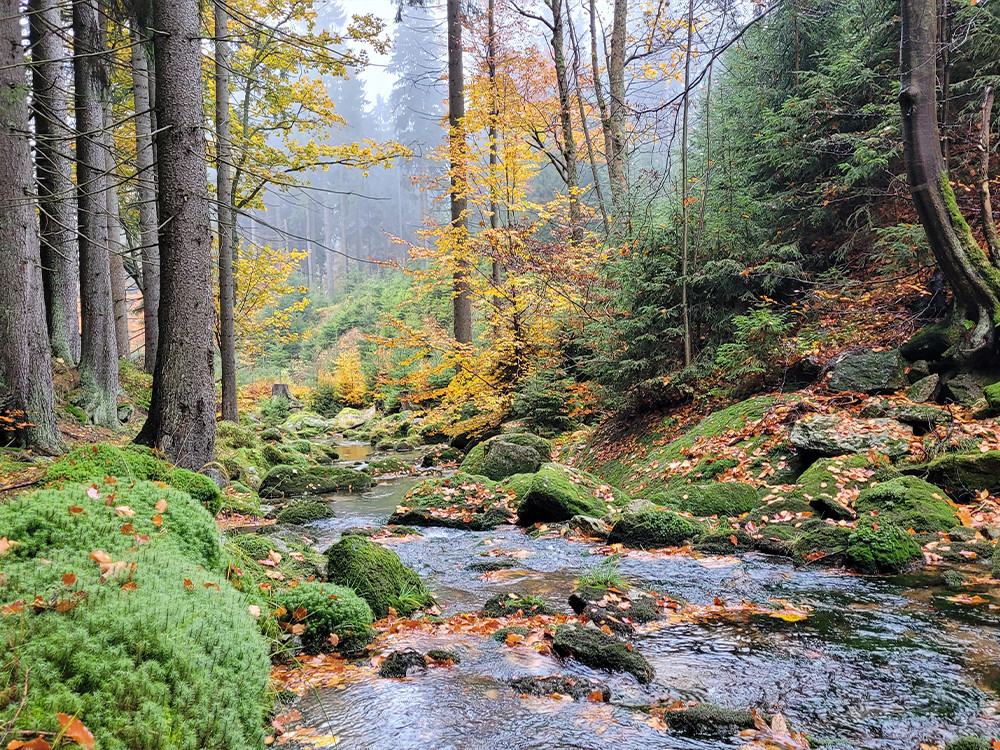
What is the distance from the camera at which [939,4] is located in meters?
8.14

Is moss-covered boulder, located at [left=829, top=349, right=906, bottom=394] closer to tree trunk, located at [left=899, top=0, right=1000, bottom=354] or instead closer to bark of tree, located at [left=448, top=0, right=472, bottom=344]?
tree trunk, located at [left=899, top=0, right=1000, bottom=354]

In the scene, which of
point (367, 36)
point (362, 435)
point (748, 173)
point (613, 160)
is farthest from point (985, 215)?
point (362, 435)

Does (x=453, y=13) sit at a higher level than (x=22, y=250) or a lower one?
higher

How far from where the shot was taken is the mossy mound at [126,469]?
4094 mm

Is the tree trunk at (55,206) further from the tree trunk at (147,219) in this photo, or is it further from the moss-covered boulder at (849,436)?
the moss-covered boulder at (849,436)

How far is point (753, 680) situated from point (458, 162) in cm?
1258

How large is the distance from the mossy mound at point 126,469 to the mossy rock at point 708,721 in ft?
10.8

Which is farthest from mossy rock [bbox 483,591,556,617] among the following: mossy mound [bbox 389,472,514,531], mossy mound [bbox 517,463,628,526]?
mossy mound [bbox 389,472,514,531]

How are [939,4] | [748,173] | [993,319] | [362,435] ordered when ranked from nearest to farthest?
1. [993,319]
2. [939,4]
3. [748,173]
4. [362,435]

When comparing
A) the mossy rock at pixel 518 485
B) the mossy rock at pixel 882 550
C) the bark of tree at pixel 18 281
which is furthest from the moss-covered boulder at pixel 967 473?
the bark of tree at pixel 18 281

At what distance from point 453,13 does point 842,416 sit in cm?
1277

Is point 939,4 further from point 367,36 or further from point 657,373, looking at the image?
point 367,36

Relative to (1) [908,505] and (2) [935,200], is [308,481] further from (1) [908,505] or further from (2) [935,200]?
(2) [935,200]

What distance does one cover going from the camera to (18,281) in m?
7.45
